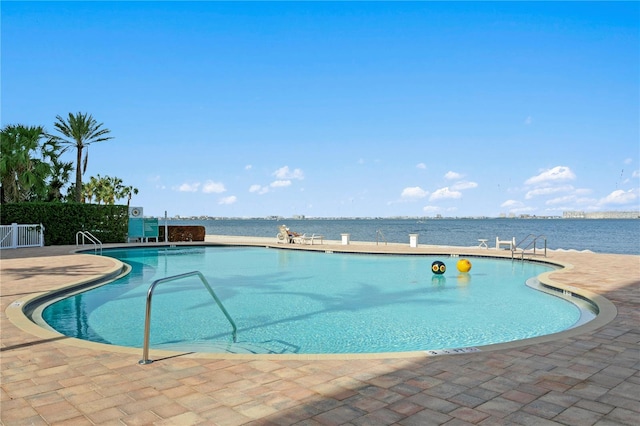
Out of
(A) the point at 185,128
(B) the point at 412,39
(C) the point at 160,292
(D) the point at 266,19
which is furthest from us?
(A) the point at 185,128

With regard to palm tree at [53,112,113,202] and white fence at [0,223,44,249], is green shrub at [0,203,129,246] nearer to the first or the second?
white fence at [0,223,44,249]

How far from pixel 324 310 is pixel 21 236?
58.6ft

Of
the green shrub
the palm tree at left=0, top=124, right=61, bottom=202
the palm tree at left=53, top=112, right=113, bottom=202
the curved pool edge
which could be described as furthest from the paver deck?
the palm tree at left=53, top=112, right=113, bottom=202

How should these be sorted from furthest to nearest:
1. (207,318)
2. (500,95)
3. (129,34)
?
(500,95) < (129,34) < (207,318)

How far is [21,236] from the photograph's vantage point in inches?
790

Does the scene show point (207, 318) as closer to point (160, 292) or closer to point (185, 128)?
point (160, 292)

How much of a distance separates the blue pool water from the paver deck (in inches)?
73.2

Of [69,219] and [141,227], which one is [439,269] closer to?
[141,227]

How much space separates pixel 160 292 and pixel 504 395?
922 cm

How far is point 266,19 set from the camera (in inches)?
906

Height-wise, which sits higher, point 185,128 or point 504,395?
point 185,128

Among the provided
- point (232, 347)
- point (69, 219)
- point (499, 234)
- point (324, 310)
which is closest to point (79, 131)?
point (69, 219)

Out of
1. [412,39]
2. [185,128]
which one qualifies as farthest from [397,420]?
[185,128]

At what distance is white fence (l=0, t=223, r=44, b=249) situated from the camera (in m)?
19.3
